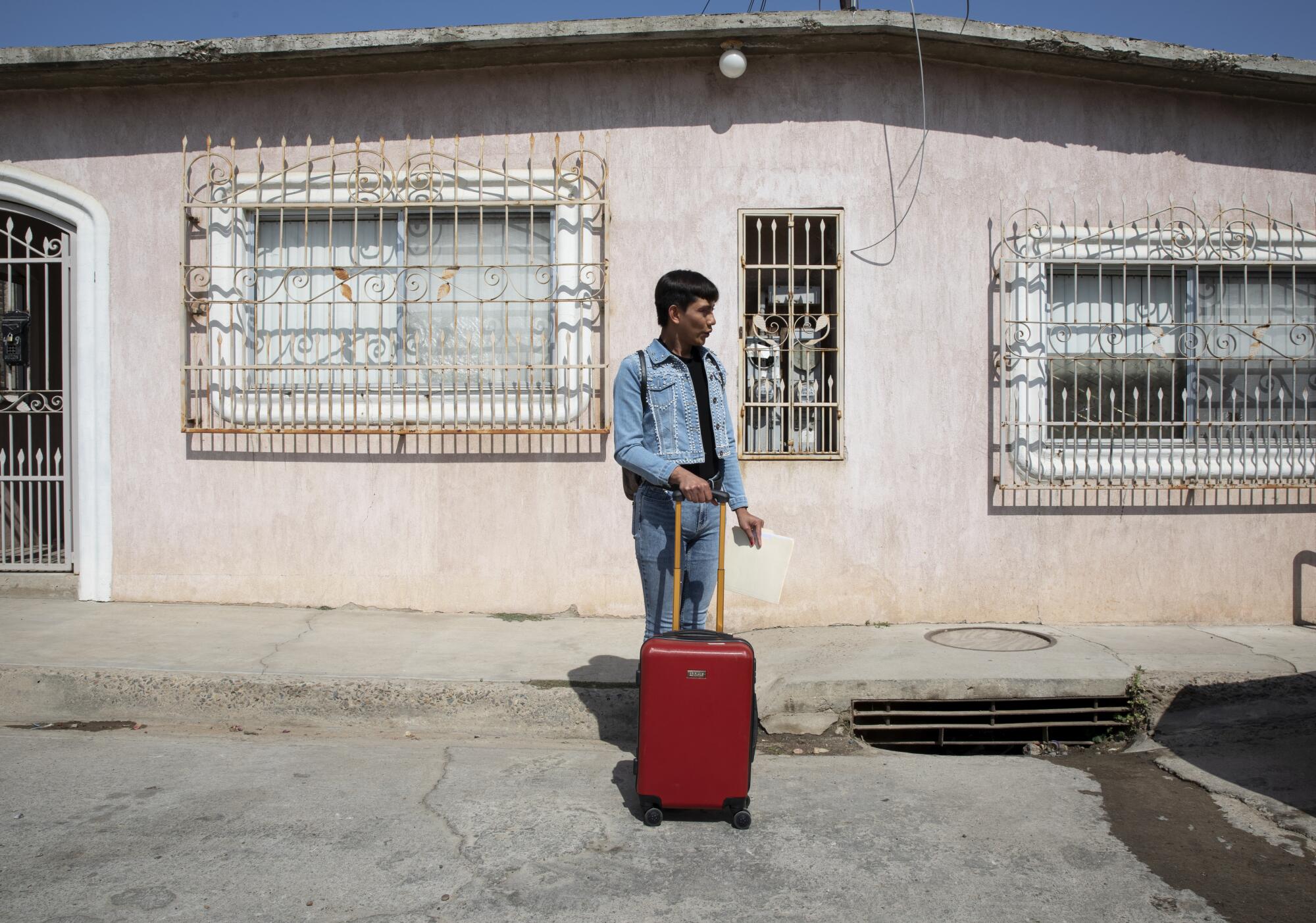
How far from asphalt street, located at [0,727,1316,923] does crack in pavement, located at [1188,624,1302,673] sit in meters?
1.42

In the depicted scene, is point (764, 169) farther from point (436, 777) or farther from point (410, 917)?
point (410, 917)

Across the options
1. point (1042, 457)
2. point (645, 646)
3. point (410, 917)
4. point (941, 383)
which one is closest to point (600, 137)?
point (941, 383)

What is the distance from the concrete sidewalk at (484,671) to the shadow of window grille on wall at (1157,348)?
43.2 inches

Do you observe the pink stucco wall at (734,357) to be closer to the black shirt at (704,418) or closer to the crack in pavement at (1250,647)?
the crack in pavement at (1250,647)

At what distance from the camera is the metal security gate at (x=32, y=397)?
6562 millimetres

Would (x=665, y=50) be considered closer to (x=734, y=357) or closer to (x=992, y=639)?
(x=734, y=357)

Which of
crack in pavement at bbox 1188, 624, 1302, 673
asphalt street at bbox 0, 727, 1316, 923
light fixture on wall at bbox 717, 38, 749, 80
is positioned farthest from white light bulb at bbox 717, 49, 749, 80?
crack in pavement at bbox 1188, 624, 1302, 673

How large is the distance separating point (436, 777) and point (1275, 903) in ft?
9.04

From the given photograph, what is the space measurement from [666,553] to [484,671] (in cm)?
150

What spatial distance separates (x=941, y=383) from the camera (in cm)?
613

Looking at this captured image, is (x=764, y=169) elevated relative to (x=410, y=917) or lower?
elevated

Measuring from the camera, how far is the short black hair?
3.71 m

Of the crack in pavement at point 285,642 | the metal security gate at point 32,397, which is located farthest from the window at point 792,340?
the metal security gate at point 32,397

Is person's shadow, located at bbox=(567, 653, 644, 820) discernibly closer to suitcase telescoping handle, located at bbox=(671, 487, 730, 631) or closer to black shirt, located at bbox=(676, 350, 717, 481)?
suitcase telescoping handle, located at bbox=(671, 487, 730, 631)
